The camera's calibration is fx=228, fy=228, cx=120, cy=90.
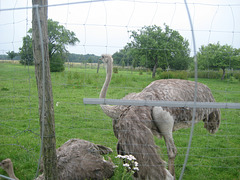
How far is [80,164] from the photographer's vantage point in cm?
331

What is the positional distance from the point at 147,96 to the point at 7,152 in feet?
9.07

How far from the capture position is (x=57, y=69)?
8.50m

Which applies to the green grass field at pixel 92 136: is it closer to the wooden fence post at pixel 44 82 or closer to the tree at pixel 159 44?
the wooden fence post at pixel 44 82

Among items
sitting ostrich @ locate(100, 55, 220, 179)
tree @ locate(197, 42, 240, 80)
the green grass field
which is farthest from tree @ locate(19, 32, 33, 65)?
tree @ locate(197, 42, 240, 80)

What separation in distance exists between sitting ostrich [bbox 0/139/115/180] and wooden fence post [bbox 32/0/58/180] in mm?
471

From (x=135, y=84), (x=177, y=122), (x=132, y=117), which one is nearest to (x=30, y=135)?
(x=132, y=117)

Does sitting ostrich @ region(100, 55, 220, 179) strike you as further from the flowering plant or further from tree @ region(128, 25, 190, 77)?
tree @ region(128, 25, 190, 77)

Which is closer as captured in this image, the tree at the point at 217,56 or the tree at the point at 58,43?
the tree at the point at 58,43

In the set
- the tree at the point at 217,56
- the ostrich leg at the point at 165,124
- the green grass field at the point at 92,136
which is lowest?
the green grass field at the point at 92,136

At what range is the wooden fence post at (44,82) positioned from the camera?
242 centimetres

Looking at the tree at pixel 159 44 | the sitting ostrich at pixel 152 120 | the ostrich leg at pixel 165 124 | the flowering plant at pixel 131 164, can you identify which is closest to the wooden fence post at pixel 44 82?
the flowering plant at pixel 131 164

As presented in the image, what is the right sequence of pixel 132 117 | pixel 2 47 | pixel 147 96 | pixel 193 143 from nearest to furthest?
pixel 132 117 → pixel 147 96 → pixel 2 47 → pixel 193 143

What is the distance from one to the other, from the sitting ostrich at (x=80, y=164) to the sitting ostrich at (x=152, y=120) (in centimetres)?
46

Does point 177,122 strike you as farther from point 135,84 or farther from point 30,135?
point 135,84
